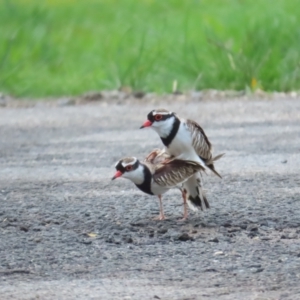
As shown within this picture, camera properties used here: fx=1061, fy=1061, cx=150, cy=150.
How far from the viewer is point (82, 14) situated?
23.3 m

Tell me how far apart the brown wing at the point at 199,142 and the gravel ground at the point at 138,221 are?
379mm

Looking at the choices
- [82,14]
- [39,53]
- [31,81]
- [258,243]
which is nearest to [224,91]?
[31,81]

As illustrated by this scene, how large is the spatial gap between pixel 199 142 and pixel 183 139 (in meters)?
0.14

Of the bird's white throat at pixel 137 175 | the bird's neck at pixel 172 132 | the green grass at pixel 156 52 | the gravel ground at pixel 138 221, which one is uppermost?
the green grass at pixel 156 52

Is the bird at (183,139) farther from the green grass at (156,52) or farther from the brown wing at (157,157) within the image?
the green grass at (156,52)

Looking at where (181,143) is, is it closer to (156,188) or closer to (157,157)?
(157,157)

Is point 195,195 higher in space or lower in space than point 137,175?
lower

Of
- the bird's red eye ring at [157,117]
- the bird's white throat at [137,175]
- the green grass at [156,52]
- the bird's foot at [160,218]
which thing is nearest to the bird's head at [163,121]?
the bird's red eye ring at [157,117]

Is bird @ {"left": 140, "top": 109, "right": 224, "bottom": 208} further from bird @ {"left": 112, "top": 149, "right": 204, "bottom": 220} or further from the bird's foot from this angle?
the bird's foot

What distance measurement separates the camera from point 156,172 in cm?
632

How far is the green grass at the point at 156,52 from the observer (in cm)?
1298

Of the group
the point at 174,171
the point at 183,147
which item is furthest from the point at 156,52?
the point at 174,171

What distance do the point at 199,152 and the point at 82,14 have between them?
55.9 ft

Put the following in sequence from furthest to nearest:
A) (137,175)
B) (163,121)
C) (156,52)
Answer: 1. (156,52)
2. (163,121)
3. (137,175)
